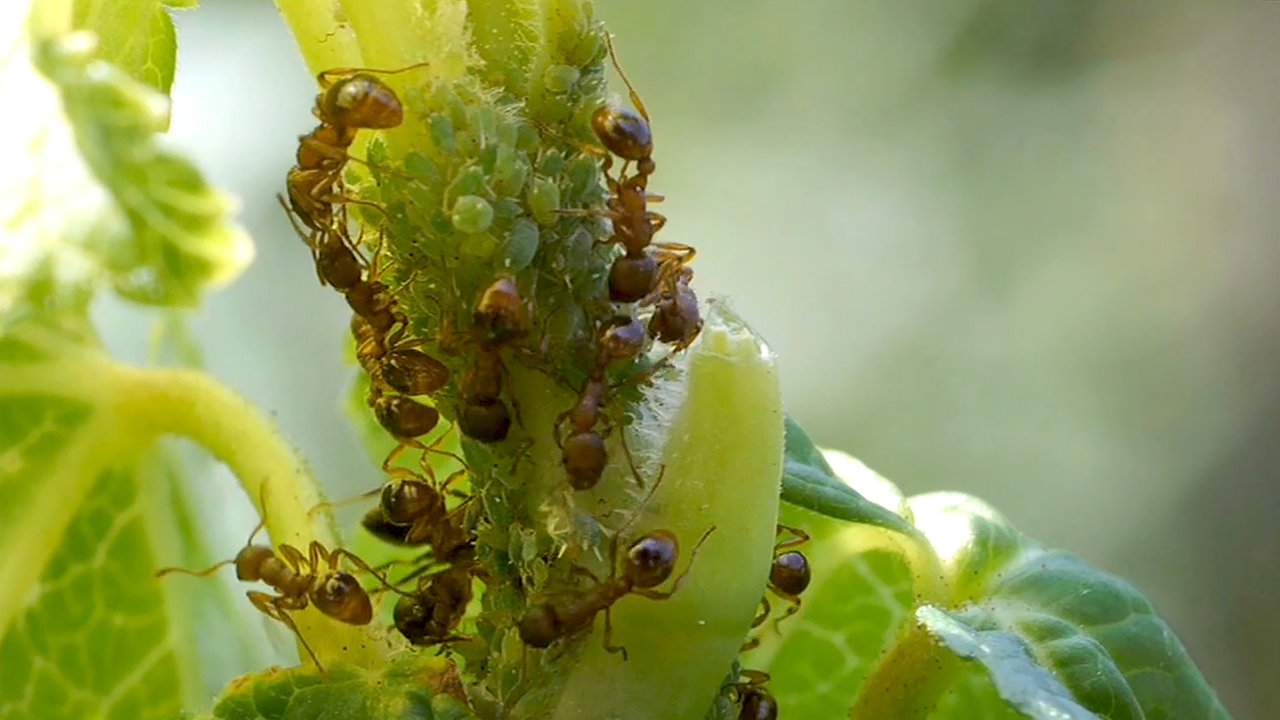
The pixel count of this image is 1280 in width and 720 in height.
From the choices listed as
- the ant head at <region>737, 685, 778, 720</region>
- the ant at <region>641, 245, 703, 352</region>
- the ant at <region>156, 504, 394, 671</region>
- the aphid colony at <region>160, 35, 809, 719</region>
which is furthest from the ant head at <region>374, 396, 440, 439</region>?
the ant head at <region>737, 685, 778, 720</region>

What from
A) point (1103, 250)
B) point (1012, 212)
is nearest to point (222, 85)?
point (1012, 212)

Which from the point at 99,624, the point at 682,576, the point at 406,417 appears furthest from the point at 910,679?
the point at 99,624

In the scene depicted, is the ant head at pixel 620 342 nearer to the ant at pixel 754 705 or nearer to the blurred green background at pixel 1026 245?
the ant at pixel 754 705

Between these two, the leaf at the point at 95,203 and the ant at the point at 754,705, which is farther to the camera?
the ant at the point at 754,705

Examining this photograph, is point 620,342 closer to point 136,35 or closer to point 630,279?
point 630,279

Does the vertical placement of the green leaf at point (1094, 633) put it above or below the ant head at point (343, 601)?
above

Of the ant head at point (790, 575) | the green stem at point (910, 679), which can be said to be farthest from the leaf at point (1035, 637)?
the ant head at point (790, 575)

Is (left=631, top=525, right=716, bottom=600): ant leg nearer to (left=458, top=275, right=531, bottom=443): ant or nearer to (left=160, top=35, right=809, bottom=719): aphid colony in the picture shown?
(left=160, top=35, right=809, bottom=719): aphid colony
